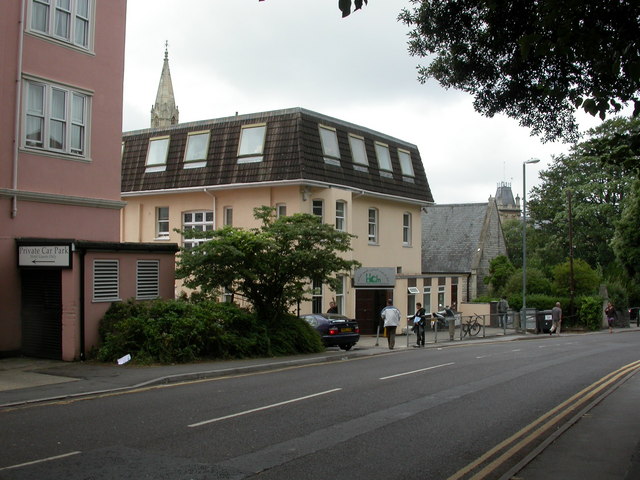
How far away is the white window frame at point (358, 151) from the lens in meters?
32.6

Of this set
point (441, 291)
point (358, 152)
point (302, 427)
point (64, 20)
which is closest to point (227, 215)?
point (358, 152)

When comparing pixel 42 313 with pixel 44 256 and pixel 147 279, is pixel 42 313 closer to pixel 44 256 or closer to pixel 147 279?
pixel 44 256

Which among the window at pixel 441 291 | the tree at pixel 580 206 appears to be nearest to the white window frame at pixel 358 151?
the window at pixel 441 291

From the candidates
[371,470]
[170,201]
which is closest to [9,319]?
[371,470]

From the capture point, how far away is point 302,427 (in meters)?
9.28

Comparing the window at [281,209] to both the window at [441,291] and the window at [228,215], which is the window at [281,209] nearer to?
the window at [228,215]

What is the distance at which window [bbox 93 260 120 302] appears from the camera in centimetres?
1697

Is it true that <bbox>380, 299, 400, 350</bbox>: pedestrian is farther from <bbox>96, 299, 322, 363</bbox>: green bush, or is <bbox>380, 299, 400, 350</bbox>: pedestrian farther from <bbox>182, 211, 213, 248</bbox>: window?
<bbox>182, 211, 213, 248</bbox>: window

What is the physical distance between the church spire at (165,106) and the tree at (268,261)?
54.7m

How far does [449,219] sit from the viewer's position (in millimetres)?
52312

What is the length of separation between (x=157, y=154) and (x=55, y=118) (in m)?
15.1

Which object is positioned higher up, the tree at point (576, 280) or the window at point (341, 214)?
the window at point (341, 214)

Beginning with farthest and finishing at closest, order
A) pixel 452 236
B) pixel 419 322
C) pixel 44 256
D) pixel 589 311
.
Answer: pixel 452 236 < pixel 589 311 < pixel 419 322 < pixel 44 256

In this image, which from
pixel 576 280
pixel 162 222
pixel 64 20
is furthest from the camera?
pixel 576 280
